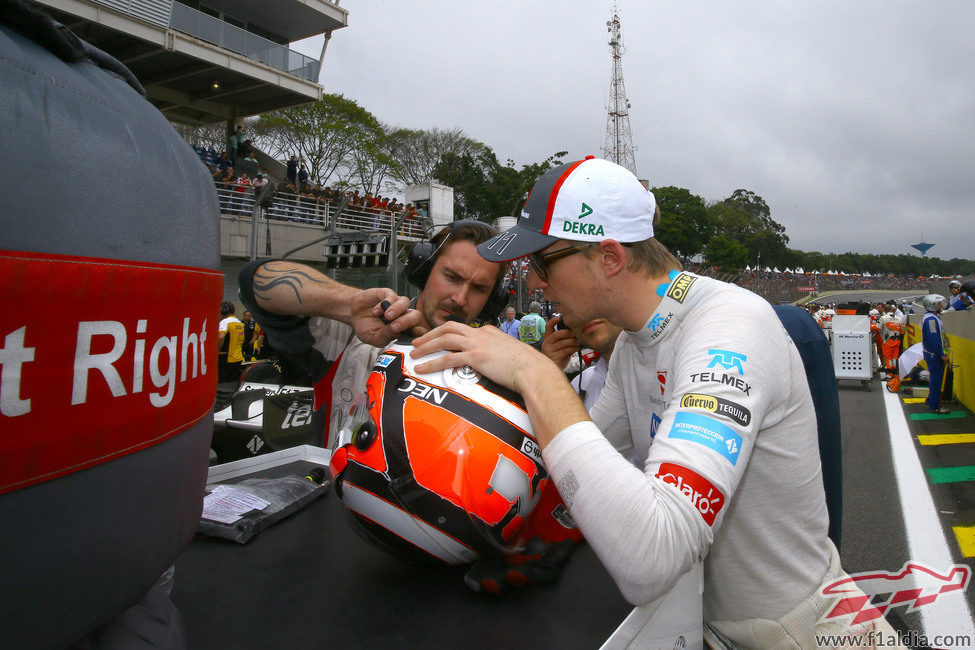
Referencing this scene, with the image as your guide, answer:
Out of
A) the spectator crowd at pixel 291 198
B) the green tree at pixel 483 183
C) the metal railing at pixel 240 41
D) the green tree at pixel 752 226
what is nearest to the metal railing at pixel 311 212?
the spectator crowd at pixel 291 198

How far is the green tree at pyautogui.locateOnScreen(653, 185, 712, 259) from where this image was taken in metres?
57.7

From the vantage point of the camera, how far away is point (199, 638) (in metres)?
1.25

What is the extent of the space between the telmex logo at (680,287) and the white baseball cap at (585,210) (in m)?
0.17

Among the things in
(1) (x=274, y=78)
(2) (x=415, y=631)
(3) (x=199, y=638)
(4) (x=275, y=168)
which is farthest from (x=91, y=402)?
(4) (x=275, y=168)

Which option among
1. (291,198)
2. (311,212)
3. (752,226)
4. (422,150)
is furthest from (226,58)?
(752,226)

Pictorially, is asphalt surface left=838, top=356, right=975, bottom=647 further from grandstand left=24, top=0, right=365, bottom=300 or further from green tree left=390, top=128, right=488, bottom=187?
green tree left=390, top=128, right=488, bottom=187

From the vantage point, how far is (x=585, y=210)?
5.62ft

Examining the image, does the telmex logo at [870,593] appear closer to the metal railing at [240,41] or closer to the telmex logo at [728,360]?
the telmex logo at [728,360]

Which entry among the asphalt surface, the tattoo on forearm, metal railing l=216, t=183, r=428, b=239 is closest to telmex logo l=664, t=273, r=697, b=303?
the asphalt surface

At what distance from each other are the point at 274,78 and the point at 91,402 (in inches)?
1098

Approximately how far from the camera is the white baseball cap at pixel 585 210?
171cm

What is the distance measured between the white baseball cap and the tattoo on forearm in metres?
0.94

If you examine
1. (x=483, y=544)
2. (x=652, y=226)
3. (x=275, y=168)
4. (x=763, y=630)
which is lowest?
(x=763, y=630)

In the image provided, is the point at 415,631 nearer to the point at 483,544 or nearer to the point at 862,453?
the point at 483,544
